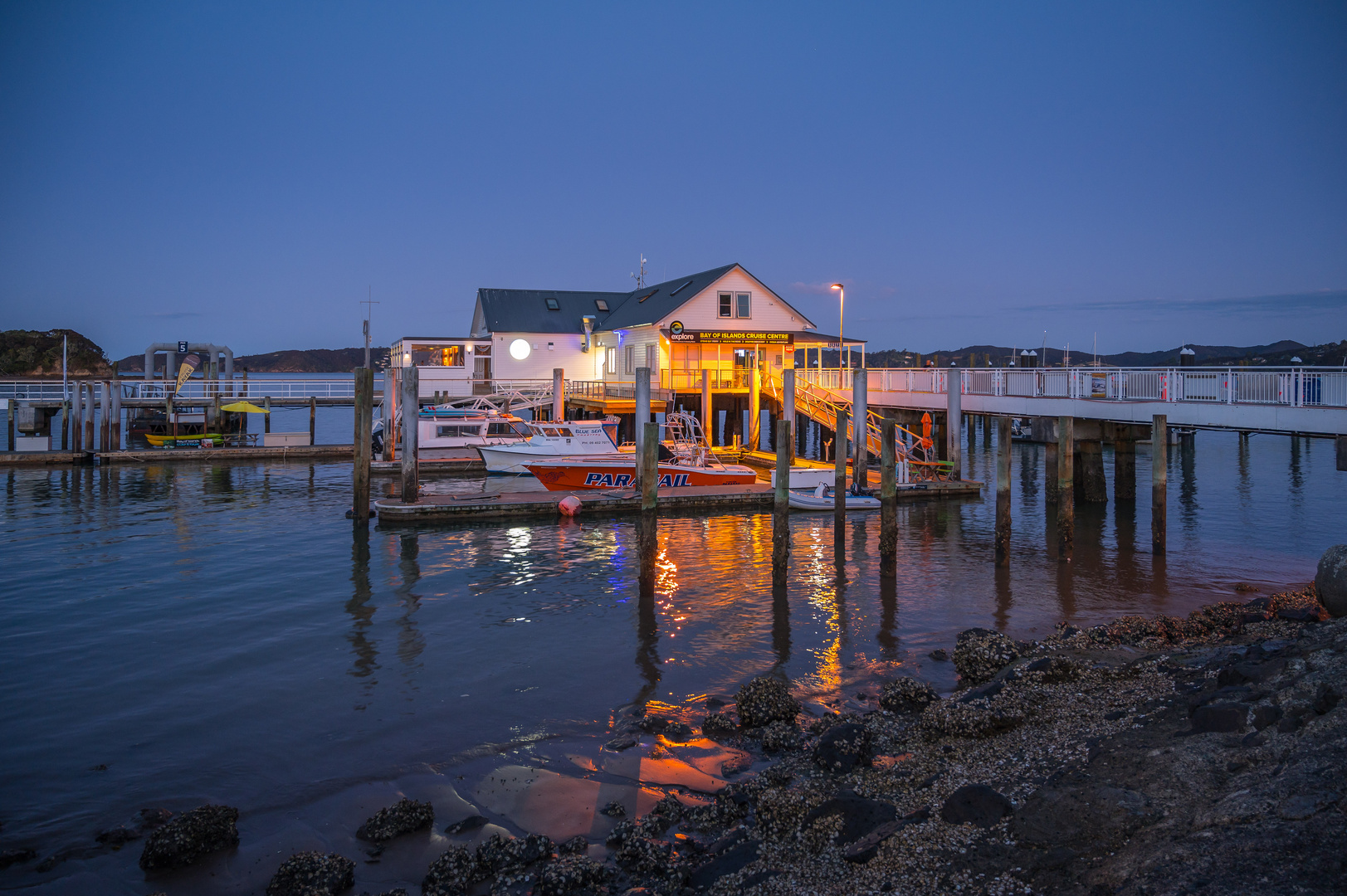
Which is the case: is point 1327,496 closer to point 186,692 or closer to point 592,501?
point 592,501

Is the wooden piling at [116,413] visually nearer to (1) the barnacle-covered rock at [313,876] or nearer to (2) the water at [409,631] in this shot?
(2) the water at [409,631]

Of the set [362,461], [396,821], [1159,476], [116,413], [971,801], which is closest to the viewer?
[971,801]

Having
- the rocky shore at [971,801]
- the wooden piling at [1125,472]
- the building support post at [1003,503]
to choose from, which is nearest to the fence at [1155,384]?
the building support post at [1003,503]

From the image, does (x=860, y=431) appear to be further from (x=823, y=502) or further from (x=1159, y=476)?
(x=1159, y=476)

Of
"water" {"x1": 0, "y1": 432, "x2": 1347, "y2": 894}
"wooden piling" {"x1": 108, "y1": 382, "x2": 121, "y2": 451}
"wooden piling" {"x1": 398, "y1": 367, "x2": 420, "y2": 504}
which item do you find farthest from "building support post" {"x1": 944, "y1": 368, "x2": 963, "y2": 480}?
"wooden piling" {"x1": 108, "y1": 382, "x2": 121, "y2": 451}

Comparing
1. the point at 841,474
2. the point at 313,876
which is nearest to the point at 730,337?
the point at 841,474

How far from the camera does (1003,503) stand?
1900 centimetres

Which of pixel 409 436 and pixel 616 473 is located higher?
pixel 409 436

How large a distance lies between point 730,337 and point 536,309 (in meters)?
15.4

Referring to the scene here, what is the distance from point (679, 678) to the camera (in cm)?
1205

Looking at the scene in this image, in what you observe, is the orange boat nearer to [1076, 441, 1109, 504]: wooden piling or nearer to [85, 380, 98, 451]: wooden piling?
[1076, 441, 1109, 504]: wooden piling

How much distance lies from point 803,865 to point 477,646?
330 inches

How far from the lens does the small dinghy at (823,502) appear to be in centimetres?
2636

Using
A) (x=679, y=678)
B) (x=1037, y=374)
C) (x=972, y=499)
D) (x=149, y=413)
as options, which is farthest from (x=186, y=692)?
(x=149, y=413)
